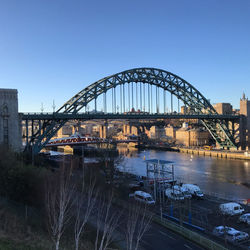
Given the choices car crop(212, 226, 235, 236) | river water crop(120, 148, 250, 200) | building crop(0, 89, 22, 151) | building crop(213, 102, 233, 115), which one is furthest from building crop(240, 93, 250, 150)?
car crop(212, 226, 235, 236)

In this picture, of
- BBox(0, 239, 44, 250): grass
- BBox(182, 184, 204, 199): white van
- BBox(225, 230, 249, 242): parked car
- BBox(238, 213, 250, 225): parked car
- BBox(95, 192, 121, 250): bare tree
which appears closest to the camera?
BBox(95, 192, 121, 250): bare tree

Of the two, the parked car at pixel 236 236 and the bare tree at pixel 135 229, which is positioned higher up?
the bare tree at pixel 135 229

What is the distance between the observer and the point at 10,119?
91.2ft

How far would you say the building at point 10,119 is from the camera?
89.5ft

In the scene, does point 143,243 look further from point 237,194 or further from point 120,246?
point 237,194

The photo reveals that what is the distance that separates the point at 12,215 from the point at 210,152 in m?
46.7

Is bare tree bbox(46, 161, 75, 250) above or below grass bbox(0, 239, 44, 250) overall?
above

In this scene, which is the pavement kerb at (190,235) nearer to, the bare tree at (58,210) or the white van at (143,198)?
the white van at (143,198)

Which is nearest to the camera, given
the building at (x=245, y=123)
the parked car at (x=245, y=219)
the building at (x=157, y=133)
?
the parked car at (x=245, y=219)

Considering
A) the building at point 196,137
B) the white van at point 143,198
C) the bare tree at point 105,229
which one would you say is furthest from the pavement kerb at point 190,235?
the building at point 196,137

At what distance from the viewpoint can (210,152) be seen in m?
54.8

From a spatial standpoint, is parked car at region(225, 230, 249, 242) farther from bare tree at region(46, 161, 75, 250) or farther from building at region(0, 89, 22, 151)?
building at region(0, 89, 22, 151)

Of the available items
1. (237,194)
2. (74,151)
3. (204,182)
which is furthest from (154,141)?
(237,194)

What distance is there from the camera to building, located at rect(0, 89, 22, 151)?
2728 centimetres
